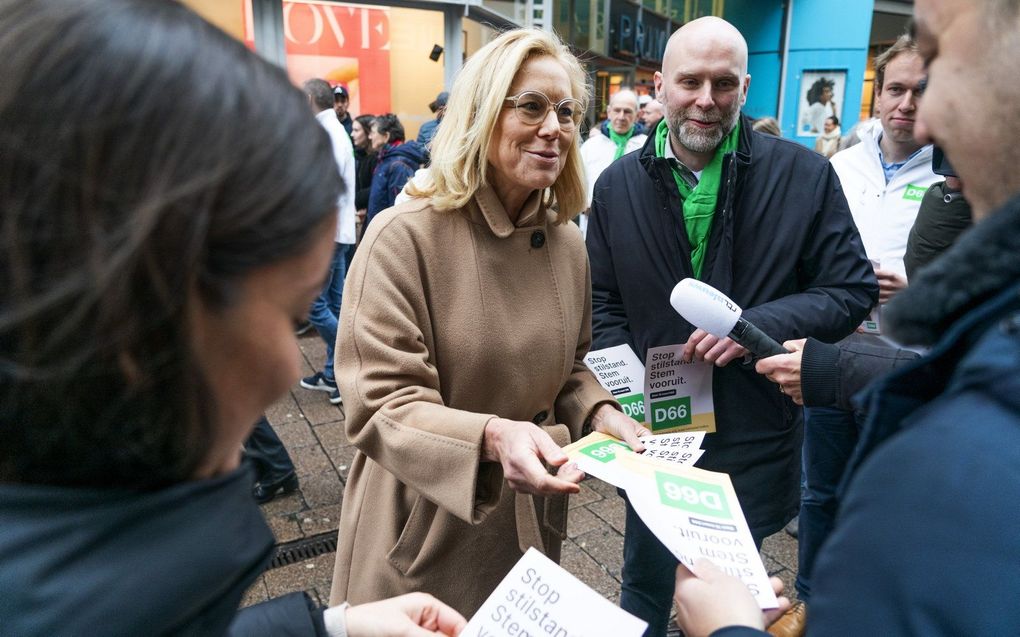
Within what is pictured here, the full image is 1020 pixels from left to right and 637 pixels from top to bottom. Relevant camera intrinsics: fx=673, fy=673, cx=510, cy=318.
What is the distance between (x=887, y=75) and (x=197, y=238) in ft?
11.3

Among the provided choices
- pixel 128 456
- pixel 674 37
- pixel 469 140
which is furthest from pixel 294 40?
pixel 128 456

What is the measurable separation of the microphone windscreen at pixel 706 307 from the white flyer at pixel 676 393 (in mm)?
264

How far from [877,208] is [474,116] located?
2282 millimetres

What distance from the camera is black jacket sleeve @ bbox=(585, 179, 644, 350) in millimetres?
2391

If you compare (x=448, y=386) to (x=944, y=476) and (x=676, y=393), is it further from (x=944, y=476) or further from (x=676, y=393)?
(x=944, y=476)

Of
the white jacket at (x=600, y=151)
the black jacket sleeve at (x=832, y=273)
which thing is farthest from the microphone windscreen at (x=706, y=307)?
the white jacket at (x=600, y=151)

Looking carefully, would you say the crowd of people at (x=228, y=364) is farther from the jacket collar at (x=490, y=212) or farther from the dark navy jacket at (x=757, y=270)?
the dark navy jacket at (x=757, y=270)

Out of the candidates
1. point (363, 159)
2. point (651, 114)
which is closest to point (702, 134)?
point (651, 114)

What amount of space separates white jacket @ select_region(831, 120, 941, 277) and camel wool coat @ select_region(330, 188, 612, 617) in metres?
1.91

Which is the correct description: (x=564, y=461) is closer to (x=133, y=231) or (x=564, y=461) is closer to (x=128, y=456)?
(x=128, y=456)

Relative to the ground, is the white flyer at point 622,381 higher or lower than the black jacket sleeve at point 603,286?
lower

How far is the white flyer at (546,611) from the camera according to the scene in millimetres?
1156

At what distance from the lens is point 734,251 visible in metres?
2.19

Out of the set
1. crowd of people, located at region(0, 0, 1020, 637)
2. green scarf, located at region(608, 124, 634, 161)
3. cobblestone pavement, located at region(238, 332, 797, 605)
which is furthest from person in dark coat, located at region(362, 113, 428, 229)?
crowd of people, located at region(0, 0, 1020, 637)
